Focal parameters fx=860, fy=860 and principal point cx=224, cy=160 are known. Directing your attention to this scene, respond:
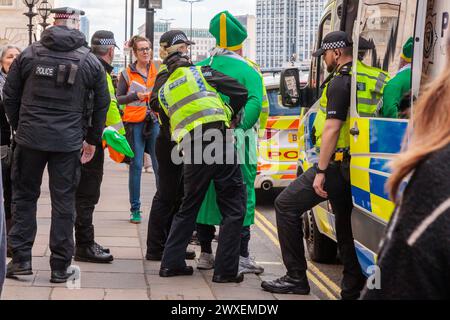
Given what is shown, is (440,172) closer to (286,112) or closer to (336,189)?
(336,189)

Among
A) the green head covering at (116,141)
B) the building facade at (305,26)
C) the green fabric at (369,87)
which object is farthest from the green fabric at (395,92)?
the building facade at (305,26)

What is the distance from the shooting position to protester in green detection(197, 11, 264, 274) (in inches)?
257

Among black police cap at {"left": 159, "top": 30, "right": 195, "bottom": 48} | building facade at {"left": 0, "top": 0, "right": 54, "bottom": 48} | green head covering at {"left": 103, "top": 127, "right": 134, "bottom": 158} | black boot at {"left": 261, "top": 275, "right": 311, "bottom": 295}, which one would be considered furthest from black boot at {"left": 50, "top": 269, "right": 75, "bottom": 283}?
building facade at {"left": 0, "top": 0, "right": 54, "bottom": 48}

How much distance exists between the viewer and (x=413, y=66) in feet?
14.6

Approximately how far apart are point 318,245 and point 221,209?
4.91ft

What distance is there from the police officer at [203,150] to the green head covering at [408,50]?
6.06ft

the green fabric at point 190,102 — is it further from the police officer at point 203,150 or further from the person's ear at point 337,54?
the person's ear at point 337,54

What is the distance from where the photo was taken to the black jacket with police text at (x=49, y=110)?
5828mm

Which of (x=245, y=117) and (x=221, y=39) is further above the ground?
(x=221, y=39)

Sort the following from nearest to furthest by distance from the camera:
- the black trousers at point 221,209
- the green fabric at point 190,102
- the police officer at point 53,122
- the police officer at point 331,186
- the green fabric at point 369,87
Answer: the green fabric at point 369,87 < the police officer at point 331,186 < the police officer at point 53,122 < the green fabric at point 190,102 < the black trousers at point 221,209

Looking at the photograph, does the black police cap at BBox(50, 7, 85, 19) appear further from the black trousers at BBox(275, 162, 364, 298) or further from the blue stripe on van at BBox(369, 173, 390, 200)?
the blue stripe on van at BBox(369, 173, 390, 200)
